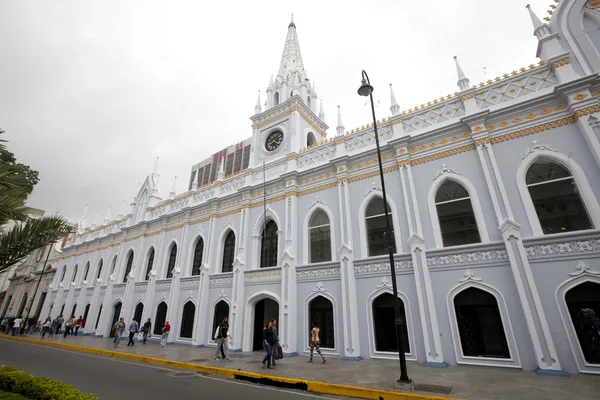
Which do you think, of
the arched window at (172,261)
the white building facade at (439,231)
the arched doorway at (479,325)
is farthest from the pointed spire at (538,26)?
the arched window at (172,261)

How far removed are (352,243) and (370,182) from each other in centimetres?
320

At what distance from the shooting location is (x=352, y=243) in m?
13.7

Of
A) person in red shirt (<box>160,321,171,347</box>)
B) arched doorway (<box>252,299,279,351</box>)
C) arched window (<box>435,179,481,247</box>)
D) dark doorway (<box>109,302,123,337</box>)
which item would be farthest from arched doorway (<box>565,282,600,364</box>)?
dark doorway (<box>109,302,123,337</box>)

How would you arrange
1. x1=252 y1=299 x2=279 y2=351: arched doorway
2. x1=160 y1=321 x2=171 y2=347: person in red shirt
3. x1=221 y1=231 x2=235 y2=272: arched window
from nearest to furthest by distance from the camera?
x1=252 y1=299 x2=279 y2=351: arched doorway, x1=160 y1=321 x2=171 y2=347: person in red shirt, x1=221 y1=231 x2=235 y2=272: arched window

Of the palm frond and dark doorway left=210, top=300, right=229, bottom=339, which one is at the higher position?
the palm frond

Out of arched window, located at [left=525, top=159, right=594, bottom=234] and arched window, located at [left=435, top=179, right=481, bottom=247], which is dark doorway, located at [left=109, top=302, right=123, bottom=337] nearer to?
arched window, located at [left=435, top=179, right=481, bottom=247]

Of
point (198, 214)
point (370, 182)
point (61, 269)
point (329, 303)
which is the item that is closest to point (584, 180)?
point (370, 182)

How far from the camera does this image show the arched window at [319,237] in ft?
48.5

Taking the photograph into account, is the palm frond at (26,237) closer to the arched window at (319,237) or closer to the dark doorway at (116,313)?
the arched window at (319,237)

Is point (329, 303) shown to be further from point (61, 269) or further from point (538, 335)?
point (61, 269)

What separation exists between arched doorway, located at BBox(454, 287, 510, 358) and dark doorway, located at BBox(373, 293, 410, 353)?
6.77 ft

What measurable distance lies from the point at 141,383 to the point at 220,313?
987 centimetres

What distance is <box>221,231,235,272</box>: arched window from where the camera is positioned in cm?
1853

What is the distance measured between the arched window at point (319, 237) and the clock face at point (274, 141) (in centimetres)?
660
